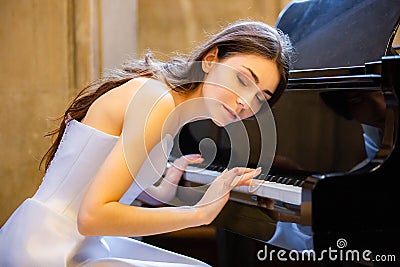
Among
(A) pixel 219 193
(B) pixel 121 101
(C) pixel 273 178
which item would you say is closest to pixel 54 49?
(C) pixel 273 178

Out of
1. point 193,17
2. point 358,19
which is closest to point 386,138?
point 358,19

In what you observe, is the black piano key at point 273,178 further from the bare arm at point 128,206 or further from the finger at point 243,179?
the bare arm at point 128,206

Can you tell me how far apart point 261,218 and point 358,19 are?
94cm

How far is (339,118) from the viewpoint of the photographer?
6.97 ft

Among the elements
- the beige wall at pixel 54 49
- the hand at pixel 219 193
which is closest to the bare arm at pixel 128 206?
the hand at pixel 219 193

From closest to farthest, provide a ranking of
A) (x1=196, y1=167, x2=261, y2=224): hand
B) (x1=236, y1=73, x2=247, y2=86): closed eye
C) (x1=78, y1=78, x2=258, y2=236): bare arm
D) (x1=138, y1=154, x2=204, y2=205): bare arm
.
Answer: (x1=78, y1=78, x2=258, y2=236): bare arm < (x1=196, y1=167, x2=261, y2=224): hand < (x1=236, y1=73, x2=247, y2=86): closed eye < (x1=138, y1=154, x2=204, y2=205): bare arm

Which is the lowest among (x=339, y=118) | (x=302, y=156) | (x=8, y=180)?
(x=8, y=180)

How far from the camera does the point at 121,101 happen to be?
1796 mm

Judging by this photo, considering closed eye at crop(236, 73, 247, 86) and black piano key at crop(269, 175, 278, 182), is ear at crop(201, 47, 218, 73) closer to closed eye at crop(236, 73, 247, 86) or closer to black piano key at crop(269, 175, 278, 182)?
closed eye at crop(236, 73, 247, 86)

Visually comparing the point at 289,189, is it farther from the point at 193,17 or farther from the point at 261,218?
the point at 193,17

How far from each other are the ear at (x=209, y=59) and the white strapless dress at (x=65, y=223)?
0.31 m

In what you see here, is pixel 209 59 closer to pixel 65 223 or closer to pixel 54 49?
pixel 65 223

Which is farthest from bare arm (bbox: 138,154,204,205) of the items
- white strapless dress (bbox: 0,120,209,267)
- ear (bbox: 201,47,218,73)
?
ear (bbox: 201,47,218,73)

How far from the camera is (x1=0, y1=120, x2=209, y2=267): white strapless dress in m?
1.75
